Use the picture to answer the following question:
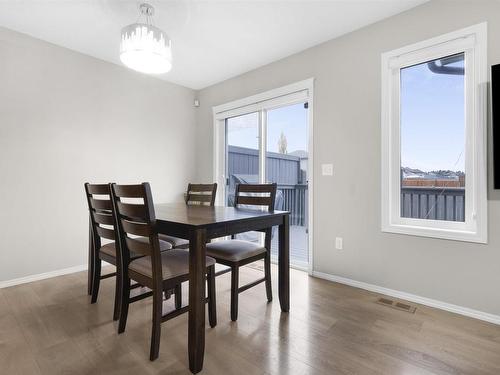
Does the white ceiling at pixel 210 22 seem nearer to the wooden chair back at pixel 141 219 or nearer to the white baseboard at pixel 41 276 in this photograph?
the wooden chair back at pixel 141 219

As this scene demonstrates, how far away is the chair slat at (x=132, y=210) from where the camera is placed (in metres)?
1.45

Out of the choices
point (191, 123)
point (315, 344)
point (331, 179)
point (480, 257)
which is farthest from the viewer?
point (191, 123)

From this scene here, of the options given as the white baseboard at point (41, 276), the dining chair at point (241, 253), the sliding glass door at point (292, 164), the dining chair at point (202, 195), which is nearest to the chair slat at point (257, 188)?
the dining chair at point (241, 253)

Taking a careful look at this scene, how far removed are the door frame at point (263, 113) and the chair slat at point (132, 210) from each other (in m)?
1.85

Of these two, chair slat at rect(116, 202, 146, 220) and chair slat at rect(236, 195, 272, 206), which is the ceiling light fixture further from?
chair slat at rect(236, 195, 272, 206)

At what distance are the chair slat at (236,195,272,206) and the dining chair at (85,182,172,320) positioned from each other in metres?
0.74

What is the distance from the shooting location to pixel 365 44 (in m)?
2.49

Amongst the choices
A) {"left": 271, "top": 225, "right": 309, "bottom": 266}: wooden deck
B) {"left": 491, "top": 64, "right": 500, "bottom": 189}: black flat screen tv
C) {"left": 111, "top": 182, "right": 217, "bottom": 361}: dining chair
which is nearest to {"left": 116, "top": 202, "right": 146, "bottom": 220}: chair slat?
{"left": 111, "top": 182, "right": 217, "bottom": 361}: dining chair

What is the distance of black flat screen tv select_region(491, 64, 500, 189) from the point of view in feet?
5.93

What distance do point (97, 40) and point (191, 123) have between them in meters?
1.62

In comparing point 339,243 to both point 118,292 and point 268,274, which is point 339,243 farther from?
point 118,292

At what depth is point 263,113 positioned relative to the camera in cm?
342

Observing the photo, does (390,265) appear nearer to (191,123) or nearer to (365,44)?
(365,44)

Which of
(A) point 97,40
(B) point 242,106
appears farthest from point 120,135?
(B) point 242,106
